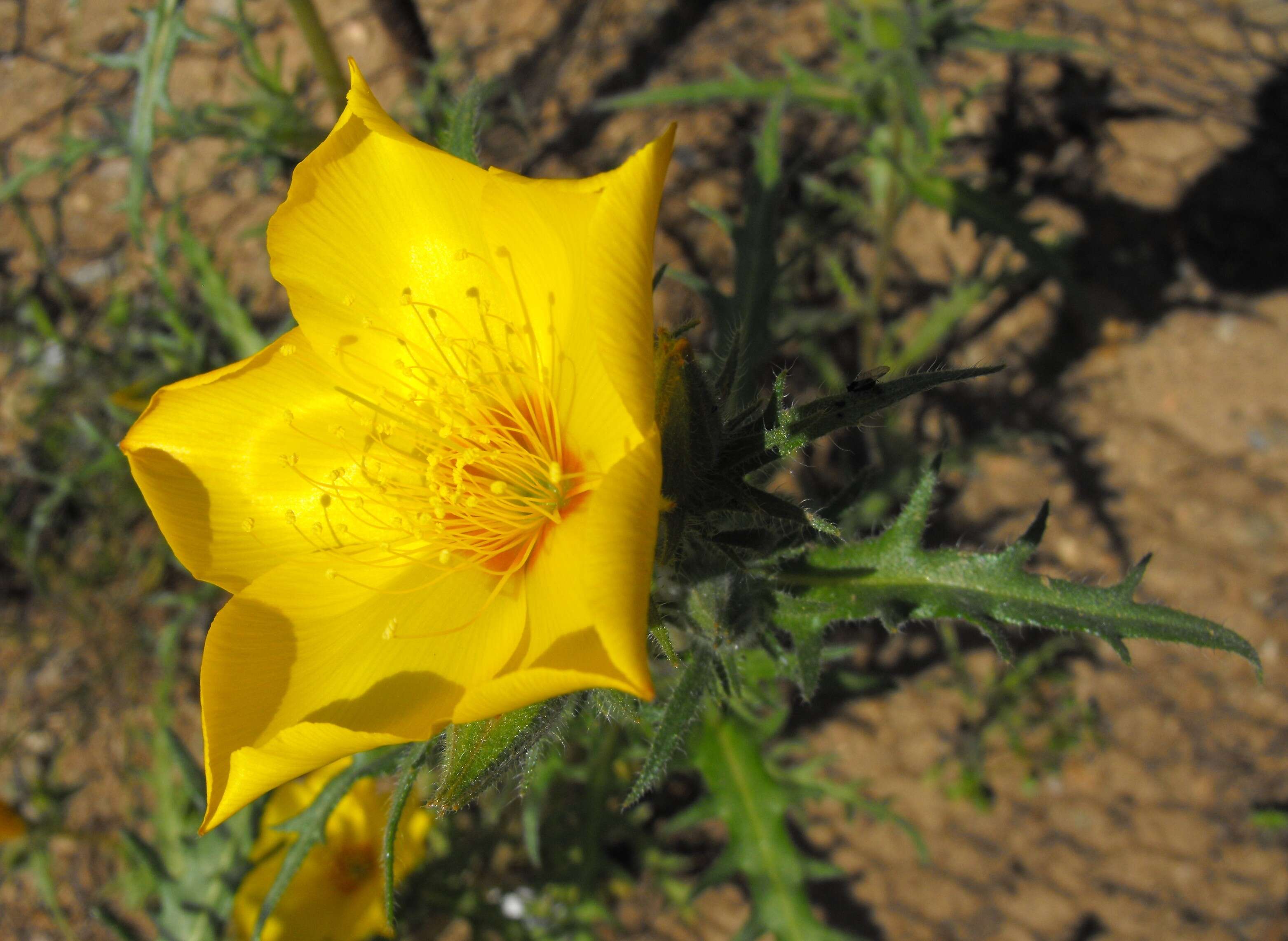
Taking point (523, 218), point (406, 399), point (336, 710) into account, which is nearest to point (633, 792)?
point (336, 710)

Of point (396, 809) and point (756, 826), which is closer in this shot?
point (396, 809)

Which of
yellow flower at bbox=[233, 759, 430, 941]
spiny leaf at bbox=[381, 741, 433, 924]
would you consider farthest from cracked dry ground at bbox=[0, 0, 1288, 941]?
spiny leaf at bbox=[381, 741, 433, 924]

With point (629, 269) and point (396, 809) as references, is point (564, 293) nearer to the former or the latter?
point (629, 269)

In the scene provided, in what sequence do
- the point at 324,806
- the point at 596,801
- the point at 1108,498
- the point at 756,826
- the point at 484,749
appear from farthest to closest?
the point at 1108,498 < the point at 596,801 < the point at 756,826 < the point at 324,806 < the point at 484,749

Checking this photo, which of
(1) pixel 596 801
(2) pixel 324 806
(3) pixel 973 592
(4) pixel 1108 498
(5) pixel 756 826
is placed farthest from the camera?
(4) pixel 1108 498

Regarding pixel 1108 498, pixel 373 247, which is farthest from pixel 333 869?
pixel 1108 498

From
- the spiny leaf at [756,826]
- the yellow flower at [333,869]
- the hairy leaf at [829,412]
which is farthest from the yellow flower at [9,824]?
the hairy leaf at [829,412]

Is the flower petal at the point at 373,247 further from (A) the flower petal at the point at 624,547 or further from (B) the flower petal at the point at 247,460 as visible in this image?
(A) the flower petal at the point at 624,547

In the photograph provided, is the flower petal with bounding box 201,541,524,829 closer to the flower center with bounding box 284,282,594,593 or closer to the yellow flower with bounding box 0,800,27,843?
the flower center with bounding box 284,282,594,593
